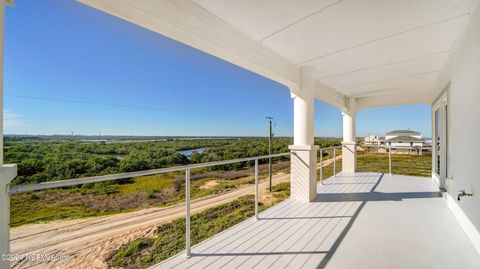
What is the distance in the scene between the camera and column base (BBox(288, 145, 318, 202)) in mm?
3328

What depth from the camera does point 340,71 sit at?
3578 millimetres

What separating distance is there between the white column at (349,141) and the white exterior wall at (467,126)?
10.1 ft

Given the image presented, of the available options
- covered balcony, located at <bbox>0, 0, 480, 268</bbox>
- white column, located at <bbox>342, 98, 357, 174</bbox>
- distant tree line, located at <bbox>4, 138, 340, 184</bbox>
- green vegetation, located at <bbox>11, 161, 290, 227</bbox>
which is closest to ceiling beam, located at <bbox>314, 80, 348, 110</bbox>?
white column, located at <bbox>342, 98, 357, 174</bbox>

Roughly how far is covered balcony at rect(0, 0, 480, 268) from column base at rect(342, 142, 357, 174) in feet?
7.30

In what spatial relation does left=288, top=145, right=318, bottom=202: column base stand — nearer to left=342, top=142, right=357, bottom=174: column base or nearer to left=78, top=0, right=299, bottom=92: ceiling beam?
left=78, top=0, right=299, bottom=92: ceiling beam

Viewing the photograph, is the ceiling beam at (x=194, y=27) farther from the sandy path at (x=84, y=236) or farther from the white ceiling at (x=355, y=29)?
the sandy path at (x=84, y=236)

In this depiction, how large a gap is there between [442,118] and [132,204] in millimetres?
14729

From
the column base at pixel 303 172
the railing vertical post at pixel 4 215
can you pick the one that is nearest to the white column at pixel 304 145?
the column base at pixel 303 172

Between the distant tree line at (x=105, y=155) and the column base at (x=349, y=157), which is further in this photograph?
the distant tree line at (x=105, y=155)

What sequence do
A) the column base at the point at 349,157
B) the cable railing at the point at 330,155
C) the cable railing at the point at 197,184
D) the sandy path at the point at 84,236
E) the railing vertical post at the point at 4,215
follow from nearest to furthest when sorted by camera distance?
the railing vertical post at the point at 4,215, the cable railing at the point at 197,184, the cable railing at the point at 330,155, the sandy path at the point at 84,236, the column base at the point at 349,157

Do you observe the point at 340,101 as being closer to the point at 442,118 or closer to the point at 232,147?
the point at 442,118

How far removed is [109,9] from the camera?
149cm

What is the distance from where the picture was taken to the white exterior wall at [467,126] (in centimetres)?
182

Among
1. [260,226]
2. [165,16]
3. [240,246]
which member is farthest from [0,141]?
[260,226]
